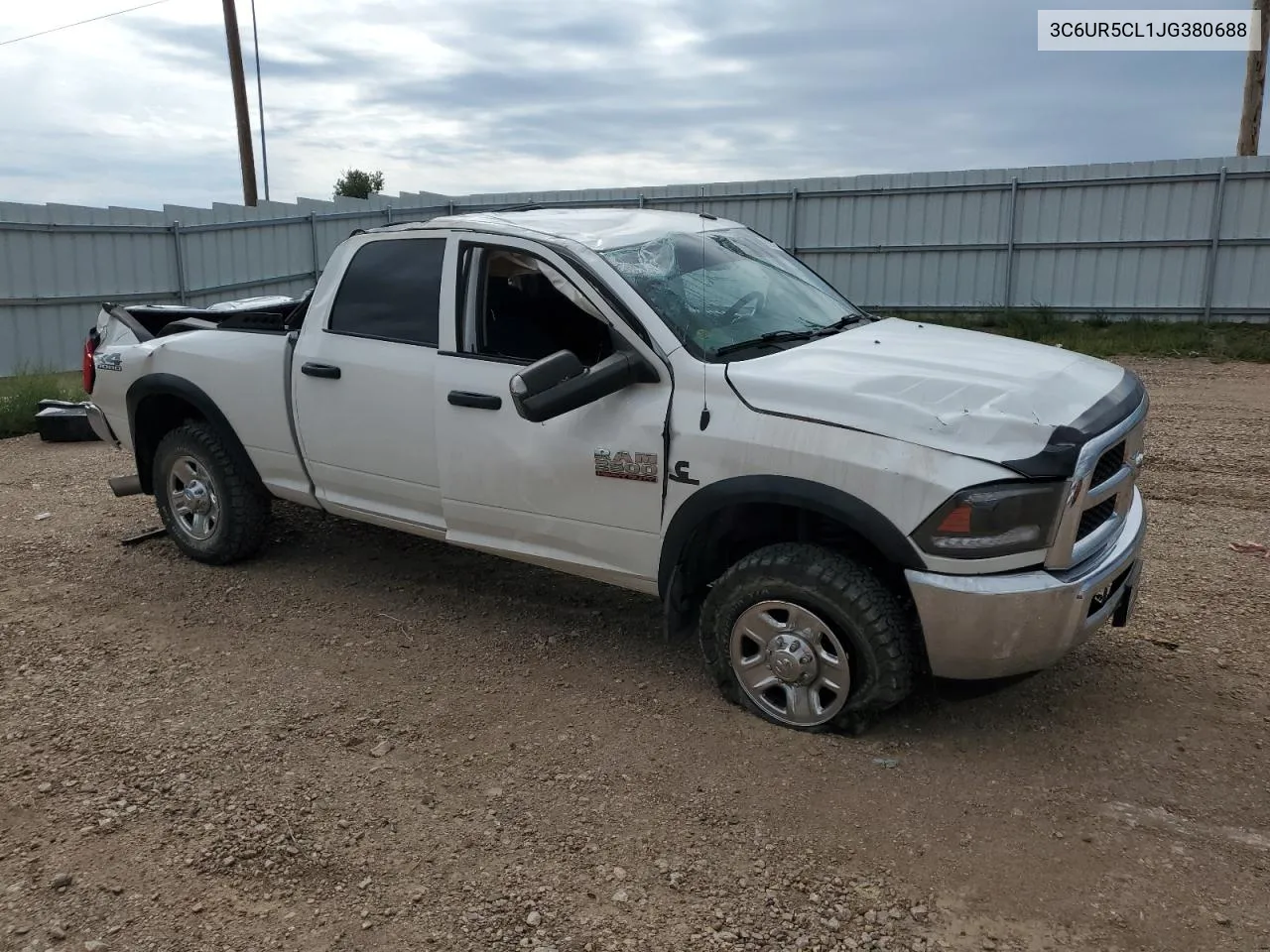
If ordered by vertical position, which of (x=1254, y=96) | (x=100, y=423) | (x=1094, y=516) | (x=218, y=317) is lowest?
(x=100, y=423)

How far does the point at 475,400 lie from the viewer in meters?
4.31

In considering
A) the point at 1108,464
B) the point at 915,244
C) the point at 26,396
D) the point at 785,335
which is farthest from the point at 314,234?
the point at 1108,464

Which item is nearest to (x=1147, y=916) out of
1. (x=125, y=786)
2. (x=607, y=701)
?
(x=607, y=701)

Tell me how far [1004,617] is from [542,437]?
186cm

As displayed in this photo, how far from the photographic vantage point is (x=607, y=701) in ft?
13.7

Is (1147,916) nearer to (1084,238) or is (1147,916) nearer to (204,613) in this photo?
(204,613)

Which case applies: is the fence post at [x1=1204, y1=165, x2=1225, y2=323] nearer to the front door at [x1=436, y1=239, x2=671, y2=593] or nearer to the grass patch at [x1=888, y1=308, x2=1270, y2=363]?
the grass patch at [x1=888, y1=308, x2=1270, y2=363]

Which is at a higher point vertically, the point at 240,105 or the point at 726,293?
the point at 240,105

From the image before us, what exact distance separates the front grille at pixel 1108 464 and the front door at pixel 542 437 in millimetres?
1494

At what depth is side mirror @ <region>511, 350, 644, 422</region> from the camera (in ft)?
12.1

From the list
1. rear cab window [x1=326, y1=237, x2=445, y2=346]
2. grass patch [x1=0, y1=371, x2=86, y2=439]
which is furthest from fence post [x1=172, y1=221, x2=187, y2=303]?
rear cab window [x1=326, y1=237, x2=445, y2=346]

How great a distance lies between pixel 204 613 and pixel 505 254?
7.98 feet

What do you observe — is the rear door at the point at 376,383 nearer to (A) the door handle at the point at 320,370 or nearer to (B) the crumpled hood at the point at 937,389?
(A) the door handle at the point at 320,370

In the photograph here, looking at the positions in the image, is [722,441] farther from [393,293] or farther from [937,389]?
[393,293]
